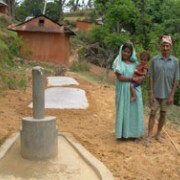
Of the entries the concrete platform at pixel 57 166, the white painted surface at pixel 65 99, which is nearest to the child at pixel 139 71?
the concrete platform at pixel 57 166

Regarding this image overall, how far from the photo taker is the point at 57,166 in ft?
18.1

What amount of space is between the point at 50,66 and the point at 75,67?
2.51 meters

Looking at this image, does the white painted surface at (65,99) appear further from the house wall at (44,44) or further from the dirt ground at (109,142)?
the house wall at (44,44)

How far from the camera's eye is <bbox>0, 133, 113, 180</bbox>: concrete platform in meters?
5.13

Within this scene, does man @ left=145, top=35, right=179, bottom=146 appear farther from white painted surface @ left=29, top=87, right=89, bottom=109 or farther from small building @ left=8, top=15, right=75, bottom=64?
small building @ left=8, top=15, right=75, bottom=64

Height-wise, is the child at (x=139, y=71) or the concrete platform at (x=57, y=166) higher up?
the child at (x=139, y=71)

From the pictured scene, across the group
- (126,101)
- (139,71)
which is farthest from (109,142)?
(139,71)

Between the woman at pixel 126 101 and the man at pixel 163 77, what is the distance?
0.25 m

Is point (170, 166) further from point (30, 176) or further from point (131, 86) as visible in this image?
point (30, 176)

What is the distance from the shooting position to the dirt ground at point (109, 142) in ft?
18.0

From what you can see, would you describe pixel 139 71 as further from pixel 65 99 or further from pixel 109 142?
pixel 65 99

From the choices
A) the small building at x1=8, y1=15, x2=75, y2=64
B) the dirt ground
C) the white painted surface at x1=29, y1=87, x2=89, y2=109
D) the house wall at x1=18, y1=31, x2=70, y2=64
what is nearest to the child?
the dirt ground

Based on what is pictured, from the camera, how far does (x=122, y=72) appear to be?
6.34 metres

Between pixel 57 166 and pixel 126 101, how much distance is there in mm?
1620
